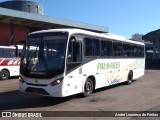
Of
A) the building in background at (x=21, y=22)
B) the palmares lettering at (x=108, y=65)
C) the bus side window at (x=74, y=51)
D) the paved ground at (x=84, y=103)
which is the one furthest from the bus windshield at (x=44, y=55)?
the building in background at (x=21, y=22)

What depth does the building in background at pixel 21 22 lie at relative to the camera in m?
30.8

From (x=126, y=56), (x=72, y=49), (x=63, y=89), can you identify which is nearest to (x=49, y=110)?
(x=63, y=89)

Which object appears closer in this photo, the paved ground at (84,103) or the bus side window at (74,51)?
the paved ground at (84,103)

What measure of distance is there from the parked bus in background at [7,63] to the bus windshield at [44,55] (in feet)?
37.1

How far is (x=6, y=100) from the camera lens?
40.0 ft

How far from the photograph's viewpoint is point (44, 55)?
37.6ft

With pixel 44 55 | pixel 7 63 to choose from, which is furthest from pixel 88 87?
pixel 7 63

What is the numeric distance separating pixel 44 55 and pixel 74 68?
1.30m

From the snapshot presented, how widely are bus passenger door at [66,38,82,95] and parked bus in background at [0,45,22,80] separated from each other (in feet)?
39.3

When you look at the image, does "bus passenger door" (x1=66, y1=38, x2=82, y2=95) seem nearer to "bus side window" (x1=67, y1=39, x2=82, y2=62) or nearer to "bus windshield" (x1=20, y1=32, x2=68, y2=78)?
"bus side window" (x1=67, y1=39, x2=82, y2=62)

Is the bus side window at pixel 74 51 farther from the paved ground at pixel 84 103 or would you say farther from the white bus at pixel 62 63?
the paved ground at pixel 84 103

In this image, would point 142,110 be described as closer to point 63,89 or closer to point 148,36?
point 63,89

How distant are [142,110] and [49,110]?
10.3 ft

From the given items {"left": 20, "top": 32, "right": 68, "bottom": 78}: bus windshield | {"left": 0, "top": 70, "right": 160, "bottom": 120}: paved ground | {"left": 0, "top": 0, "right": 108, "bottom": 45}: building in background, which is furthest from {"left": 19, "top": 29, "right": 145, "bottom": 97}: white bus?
{"left": 0, "top": 0, "right": 108, "bottom": 45}: building in background
